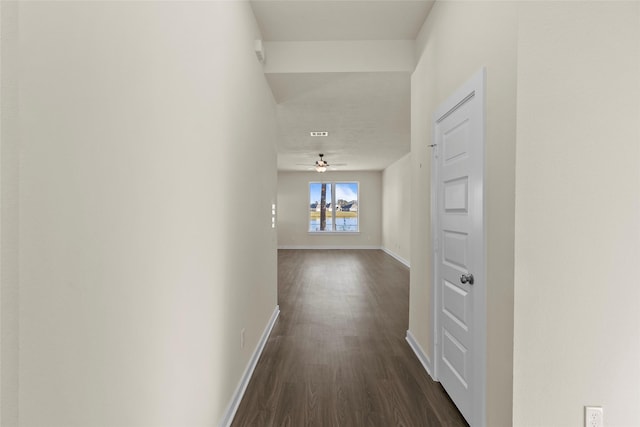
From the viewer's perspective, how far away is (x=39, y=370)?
68cm

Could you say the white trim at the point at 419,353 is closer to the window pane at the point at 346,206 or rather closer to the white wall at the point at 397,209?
the white wall at the point at 397,209

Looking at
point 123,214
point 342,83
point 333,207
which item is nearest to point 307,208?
point 333,207

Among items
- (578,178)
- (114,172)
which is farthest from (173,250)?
Result: (578,178)

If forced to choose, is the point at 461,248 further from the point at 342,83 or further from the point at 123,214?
the point at 342,83

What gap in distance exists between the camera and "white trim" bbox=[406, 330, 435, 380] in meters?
2.57

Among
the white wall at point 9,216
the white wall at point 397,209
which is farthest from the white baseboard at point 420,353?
the white wall at point 397,209

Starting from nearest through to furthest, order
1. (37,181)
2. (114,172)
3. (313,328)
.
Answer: (37,181) < (114,172) < (313,328)

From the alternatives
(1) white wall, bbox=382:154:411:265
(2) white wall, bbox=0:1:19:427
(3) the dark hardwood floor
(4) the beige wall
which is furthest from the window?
(2) white wall, bbox=0:1:19:427

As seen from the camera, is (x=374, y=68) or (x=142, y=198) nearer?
(x=142, y=198)

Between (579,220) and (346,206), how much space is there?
999 centimetres

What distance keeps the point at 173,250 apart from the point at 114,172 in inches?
17.9

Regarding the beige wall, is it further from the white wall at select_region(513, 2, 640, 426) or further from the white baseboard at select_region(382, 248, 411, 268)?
the white baseboard at select_region(382, 248, 411, 268)

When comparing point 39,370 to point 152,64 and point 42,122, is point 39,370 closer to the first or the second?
point 42,122

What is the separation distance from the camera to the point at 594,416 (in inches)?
56.2
